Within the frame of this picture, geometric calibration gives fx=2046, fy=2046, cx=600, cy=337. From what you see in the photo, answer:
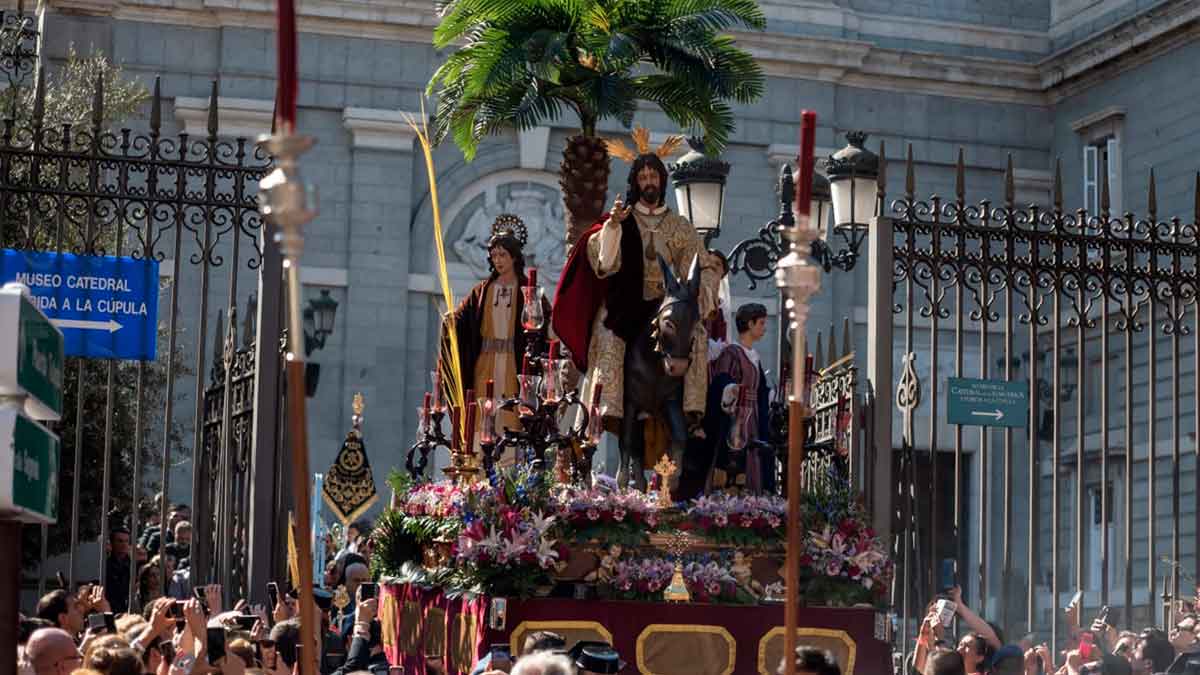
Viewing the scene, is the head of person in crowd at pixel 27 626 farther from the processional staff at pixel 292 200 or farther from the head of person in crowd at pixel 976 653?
the head of person in crowd at pixel 976 653

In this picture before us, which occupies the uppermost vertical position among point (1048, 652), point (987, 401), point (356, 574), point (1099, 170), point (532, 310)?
point (1099, 170)

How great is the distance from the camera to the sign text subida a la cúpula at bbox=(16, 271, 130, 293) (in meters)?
14.1

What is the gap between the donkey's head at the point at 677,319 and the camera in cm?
1282

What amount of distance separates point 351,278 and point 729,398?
1766 centimetres

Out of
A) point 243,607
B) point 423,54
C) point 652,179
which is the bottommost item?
point 243,607

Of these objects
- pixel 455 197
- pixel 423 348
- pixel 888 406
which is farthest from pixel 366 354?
pixel 888 406

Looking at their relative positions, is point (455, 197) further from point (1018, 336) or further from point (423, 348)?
point (1018, 336)

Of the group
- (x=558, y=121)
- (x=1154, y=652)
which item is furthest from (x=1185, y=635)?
(x=558, y=121)

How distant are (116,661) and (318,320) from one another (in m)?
20.5

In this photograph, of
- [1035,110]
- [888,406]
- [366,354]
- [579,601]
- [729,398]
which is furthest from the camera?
[1035,110]

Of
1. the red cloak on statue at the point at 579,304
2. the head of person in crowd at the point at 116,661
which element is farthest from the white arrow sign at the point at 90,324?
the head of person in crowd at the point at 116,661

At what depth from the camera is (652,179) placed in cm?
1365

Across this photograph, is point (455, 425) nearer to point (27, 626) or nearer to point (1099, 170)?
point (27, 626)

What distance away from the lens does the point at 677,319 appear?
12812 millimetres
